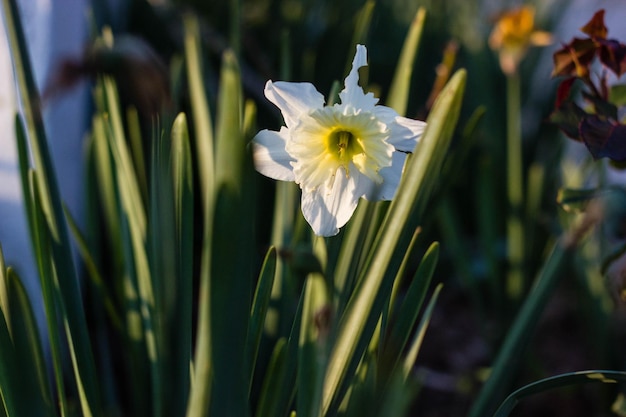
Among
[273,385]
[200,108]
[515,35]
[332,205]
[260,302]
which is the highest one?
[515,35]

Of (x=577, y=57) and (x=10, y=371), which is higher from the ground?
(x=577, y=57)

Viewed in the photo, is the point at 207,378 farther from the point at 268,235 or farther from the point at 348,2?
the point at 348,2

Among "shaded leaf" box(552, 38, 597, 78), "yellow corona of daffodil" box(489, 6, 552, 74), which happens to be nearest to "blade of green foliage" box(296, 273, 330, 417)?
"shaded leaf" box(552, 38, 597, 78)

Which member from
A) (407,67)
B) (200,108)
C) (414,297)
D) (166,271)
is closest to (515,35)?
(407,67)

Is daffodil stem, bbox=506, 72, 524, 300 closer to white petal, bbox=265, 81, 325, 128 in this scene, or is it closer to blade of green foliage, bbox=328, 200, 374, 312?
blade of green foliage, bbox=328, 200, 374, 312

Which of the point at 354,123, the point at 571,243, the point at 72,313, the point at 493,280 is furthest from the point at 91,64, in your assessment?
the point at 493,280

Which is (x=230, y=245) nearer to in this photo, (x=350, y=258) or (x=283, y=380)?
(x=350, y=258)

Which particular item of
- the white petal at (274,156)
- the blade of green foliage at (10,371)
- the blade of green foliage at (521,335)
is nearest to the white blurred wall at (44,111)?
the blade of green foliage at (10,371)
